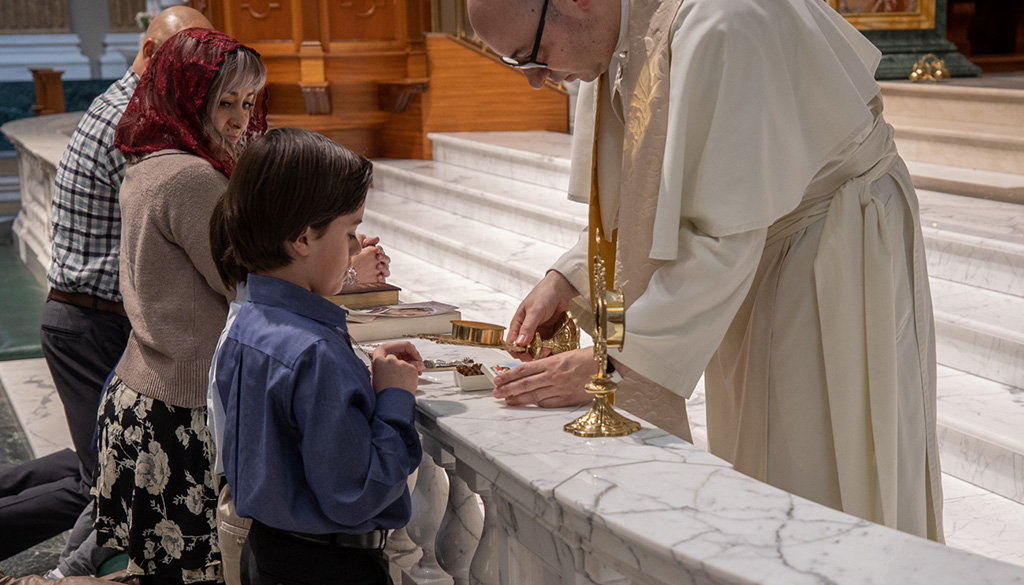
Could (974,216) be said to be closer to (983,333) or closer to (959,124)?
(983,333)

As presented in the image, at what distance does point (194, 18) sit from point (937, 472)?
9.18 ft

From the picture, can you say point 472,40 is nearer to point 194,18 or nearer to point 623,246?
point 194,18

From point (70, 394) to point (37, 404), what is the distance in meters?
2.39

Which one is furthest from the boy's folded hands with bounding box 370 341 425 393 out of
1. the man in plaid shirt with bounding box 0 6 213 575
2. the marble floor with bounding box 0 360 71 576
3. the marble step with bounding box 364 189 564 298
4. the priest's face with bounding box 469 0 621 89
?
the marble step with bounding box 364 189 564 298

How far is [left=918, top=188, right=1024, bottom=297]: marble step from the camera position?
425 centimetres

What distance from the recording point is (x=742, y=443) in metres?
2.24

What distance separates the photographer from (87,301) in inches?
137

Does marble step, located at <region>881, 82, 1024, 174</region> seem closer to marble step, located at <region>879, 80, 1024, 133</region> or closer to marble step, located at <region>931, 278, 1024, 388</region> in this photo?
marble step, located at <region>879, 80, 1024, 133</region>

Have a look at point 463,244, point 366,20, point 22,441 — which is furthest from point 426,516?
point 366,20

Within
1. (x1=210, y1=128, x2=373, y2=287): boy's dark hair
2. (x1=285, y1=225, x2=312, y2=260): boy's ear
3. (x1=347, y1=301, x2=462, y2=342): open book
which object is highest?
(x1=210, y1=128, x2=373, y2=287): boy's dark hair

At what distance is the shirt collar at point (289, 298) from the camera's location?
176cm

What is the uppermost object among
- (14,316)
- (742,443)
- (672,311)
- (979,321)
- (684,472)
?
(672,311)

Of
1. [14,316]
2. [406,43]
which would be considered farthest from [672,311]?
[406,43]

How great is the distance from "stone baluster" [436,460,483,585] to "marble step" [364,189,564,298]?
12.7 ft
